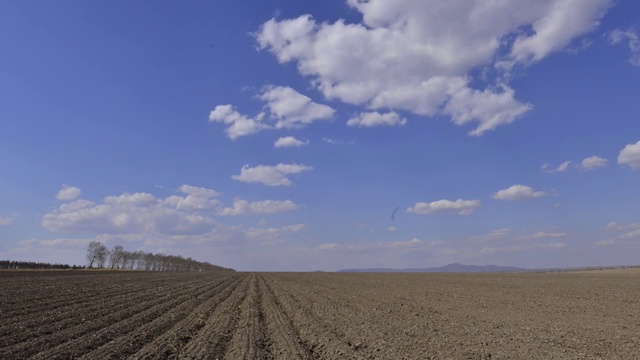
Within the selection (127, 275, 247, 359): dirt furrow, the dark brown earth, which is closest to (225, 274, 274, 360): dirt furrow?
the dark brown earth

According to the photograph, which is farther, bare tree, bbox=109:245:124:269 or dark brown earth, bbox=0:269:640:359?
bare tree, bbox=109:245:124:269

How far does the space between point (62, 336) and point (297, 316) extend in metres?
9.17

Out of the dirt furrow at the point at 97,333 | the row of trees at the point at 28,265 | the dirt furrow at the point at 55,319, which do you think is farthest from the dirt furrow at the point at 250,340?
the row of trees at the point at 28,265

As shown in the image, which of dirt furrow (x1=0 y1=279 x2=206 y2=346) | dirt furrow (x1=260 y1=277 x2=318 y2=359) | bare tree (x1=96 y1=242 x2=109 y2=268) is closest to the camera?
dirt furrow (x1=260 y1=277 x2=318 y2=359)

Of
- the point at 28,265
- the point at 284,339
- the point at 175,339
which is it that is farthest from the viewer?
the point at 28,265

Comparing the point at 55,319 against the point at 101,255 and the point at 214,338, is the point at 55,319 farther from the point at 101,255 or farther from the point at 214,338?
the point at 101,255

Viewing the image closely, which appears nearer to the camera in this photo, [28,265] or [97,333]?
[97,333]

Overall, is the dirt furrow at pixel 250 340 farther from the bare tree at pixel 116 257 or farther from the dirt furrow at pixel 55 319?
the bare tree at pixel 116 257

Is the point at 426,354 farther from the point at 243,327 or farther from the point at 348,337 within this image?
the point at 243,327

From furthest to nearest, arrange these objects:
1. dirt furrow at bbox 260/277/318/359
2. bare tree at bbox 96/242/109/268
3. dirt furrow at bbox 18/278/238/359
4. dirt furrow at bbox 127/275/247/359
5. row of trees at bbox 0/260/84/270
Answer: bare tree at bbox 96/242/109/268
row of trees at bbox 0/260/84/270
dirt furrow at bbox 260/277/318/359
dirt furrow at bbox 127/275/247/359
dirt furrow at bbox 18/278/238/359

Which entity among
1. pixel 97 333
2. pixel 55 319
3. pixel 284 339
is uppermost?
pixel 55 319

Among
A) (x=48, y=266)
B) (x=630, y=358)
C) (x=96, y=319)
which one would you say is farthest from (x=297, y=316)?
(x=48, y=266)

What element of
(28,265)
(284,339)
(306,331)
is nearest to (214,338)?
(284,339)

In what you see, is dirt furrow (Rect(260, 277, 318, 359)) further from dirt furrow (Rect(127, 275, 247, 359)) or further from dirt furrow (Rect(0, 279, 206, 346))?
dirt furrow (Rect(0, 279, 206, 346))
